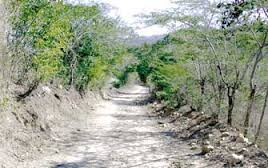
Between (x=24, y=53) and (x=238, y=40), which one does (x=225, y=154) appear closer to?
(x=238, y=40)

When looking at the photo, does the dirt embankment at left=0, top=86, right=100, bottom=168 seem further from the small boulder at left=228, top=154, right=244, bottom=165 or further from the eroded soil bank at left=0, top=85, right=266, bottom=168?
the small boulder at left=228, top=154, right=244, bottom=165

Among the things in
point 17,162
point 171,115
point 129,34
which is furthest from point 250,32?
point 129,34

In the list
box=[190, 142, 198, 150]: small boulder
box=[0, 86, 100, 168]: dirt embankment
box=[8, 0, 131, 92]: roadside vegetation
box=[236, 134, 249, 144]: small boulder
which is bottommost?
box=[190, 142, 198, 150]: small boulder

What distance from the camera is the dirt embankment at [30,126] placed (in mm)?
10493

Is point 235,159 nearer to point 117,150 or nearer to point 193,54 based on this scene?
point 117,150

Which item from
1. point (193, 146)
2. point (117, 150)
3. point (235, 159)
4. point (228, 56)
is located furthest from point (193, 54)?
point (235, 159)

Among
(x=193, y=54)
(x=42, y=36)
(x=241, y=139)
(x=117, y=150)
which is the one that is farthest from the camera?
(x=193, y=54)

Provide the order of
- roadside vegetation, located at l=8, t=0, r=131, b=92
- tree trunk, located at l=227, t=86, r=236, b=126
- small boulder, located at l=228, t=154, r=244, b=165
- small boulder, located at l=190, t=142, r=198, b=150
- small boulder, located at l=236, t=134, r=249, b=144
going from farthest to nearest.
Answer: tree trunk, located at l=227, t=86, r=236, b=126 → small boulder, located at l=190, t=142, r=198, b=150 → small boulder, located at l=236, t=134, r=249, b=144 → roadside vegetation, located at l=8, t=0, r=131, b=92 → small boulder, located at l=228, t=154, r=244, b=165

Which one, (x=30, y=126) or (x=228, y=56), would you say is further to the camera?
(x=228, y=56)

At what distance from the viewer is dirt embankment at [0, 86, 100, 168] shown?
34.4 feet

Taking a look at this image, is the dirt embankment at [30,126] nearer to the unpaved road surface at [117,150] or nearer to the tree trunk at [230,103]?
the unpaved road surface at [117,150]

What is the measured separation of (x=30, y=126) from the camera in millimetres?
13000

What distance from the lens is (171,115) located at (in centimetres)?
2364

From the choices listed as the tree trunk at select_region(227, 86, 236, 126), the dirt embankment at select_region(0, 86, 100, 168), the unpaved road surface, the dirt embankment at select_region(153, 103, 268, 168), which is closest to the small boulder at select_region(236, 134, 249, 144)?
the dirt embankment at select_region(153, 103, 268, 168)
